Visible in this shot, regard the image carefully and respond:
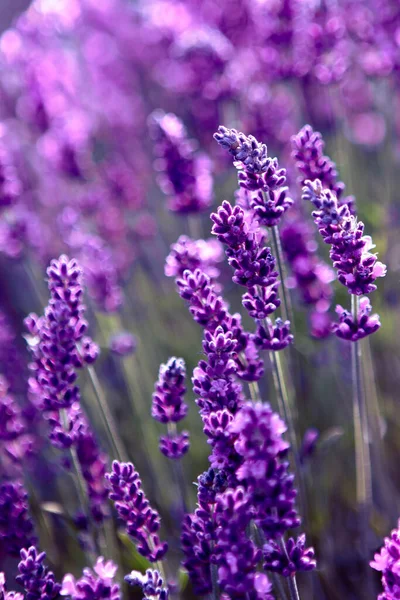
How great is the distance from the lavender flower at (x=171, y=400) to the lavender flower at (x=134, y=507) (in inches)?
5.8

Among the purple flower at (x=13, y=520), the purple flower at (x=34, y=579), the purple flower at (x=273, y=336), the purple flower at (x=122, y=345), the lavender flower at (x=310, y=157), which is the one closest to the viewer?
the purple flower at (x=34, y=579)

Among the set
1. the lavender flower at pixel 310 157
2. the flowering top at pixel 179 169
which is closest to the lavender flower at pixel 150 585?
the lavender flower at pixel 310 157

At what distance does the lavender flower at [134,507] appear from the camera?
1379 mm

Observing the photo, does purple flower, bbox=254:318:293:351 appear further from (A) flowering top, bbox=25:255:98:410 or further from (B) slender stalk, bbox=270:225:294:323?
(A) flowering top, bbox=25:255:98:410

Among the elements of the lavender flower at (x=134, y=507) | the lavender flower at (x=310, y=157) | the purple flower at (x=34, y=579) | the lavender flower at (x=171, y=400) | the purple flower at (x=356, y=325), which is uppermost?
the lavender flower at (x=310, y=157)

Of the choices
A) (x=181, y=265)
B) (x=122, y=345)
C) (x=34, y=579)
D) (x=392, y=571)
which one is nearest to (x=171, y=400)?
(x=181, y=265)

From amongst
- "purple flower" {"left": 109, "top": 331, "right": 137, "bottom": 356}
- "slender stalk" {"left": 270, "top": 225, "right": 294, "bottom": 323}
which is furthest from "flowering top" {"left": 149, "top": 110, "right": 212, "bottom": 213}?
"slender stalk" {"left": 270, "top": 225, "right": 294, "bottom": 323}

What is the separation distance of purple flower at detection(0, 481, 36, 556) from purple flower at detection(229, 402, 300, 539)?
2.47 ft

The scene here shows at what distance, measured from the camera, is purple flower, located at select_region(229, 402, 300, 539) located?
42.4 inches

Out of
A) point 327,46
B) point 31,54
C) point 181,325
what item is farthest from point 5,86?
point 327,46

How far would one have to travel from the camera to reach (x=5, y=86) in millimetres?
3369

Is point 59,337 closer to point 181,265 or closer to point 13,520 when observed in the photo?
point 181,265

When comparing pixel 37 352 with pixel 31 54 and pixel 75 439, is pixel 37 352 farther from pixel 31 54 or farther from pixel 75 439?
pixel 31 54

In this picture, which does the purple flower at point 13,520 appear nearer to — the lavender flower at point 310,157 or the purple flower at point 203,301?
the purple flower at point 203,301
